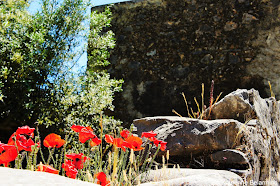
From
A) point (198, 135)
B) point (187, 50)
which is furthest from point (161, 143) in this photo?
point (187, 50)

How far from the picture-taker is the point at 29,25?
14.7 feet

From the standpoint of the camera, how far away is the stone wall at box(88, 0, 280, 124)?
509cm

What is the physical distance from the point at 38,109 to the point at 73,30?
128 cm

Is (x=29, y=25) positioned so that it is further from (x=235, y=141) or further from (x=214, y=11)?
(x=235, y=141)

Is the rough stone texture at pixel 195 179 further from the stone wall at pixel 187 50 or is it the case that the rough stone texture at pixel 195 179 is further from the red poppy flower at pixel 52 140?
the stone wall at pixel 187 50

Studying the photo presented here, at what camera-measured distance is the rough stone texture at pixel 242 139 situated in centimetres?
238

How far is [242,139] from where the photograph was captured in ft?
8.15

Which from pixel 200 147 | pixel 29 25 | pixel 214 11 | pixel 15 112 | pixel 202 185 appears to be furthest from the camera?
pixel 214 11

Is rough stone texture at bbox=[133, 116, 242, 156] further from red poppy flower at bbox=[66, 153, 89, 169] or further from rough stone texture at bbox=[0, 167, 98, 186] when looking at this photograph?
rough stone texture at bbox=[0, 167, 98, 186]

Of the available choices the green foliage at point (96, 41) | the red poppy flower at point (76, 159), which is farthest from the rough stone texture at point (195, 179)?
the green foliage at point (96, 41)

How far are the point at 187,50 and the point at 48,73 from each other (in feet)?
7.70

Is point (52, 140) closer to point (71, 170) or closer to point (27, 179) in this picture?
point (71, 170)

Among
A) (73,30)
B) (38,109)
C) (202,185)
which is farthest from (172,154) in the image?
(73,30)

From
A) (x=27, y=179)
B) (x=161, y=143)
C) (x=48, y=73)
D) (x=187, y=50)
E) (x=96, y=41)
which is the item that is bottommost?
(x=161, y=143)
